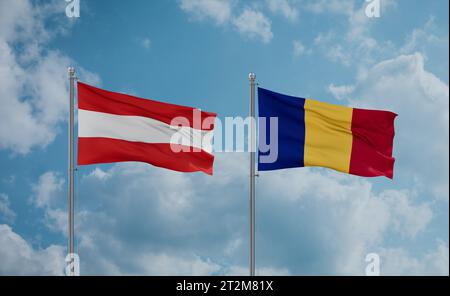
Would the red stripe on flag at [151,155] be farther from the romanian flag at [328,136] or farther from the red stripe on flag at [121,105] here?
the romanian flag at [328,136]

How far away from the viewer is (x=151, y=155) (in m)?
14.5

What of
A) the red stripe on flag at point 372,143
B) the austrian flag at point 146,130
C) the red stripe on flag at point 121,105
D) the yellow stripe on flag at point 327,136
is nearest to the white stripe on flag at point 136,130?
the austrian flag at point 146,130

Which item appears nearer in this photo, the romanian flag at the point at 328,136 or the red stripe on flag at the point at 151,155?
the red stripe on flag at the point at 151,155

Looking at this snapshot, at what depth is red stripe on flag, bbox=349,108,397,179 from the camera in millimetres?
15039

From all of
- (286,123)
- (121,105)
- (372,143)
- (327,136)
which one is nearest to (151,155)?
(121,105)

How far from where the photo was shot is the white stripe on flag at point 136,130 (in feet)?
47.7

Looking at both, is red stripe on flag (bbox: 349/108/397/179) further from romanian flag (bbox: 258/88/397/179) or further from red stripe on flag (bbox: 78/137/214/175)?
red stripe on flag (bbox: 78/137/214/175)

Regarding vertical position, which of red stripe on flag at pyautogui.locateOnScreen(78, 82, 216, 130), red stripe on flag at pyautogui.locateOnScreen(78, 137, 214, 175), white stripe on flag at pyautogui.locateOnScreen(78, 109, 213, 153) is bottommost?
red stripe on flag at pyautogui.locateOnScreen(78, 137, 214, 175)

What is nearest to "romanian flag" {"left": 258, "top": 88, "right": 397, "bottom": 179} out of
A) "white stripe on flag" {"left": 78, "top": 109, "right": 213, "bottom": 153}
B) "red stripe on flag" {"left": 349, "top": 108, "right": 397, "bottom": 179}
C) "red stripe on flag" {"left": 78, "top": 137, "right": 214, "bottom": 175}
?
"red stripe on flag" {"left": 349, "top": 108, "right": 397, "bottom": 179}
